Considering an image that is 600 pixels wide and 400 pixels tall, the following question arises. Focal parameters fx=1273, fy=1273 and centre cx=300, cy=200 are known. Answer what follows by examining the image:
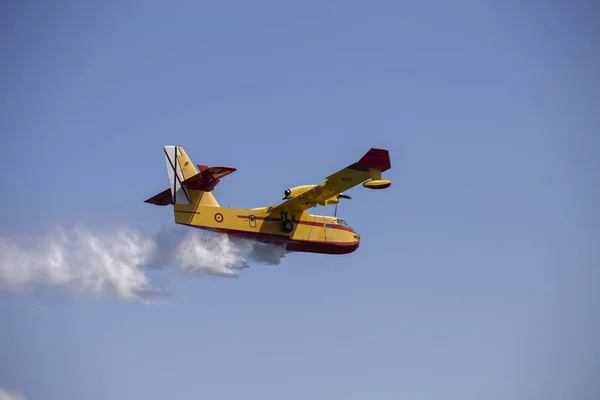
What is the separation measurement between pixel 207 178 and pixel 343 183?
631cm

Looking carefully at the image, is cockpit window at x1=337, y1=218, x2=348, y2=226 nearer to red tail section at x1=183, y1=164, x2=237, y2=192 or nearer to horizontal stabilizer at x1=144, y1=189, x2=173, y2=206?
red tail section at x1=183, y1=164, x2=237, y2=192

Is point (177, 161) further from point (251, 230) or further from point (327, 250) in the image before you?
point (327, 250)

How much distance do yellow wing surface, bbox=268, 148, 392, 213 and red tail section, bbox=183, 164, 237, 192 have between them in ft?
11.5

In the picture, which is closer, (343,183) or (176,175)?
(176,175)

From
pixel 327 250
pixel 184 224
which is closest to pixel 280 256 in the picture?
pixel 327 250

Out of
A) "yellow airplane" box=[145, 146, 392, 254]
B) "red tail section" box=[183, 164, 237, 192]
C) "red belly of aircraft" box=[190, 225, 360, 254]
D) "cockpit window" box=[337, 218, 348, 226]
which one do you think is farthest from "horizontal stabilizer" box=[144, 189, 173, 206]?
"cockpit window" box=[337, 218, 348, 226]

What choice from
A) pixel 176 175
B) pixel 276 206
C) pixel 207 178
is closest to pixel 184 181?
pixel 176 175

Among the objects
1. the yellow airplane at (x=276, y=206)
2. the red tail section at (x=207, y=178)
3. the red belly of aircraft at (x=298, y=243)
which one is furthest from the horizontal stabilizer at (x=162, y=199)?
the red belly of aircraft at (x=298, y=243)

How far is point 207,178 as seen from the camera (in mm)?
56625

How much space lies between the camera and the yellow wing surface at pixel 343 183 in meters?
56.5

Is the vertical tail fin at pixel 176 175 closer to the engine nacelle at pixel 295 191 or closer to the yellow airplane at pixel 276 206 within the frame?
the yellow airplane at pixel 276 206

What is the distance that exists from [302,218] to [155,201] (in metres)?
7.04

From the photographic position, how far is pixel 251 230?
192 feet

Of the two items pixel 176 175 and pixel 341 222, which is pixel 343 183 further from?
pixel 176 175
